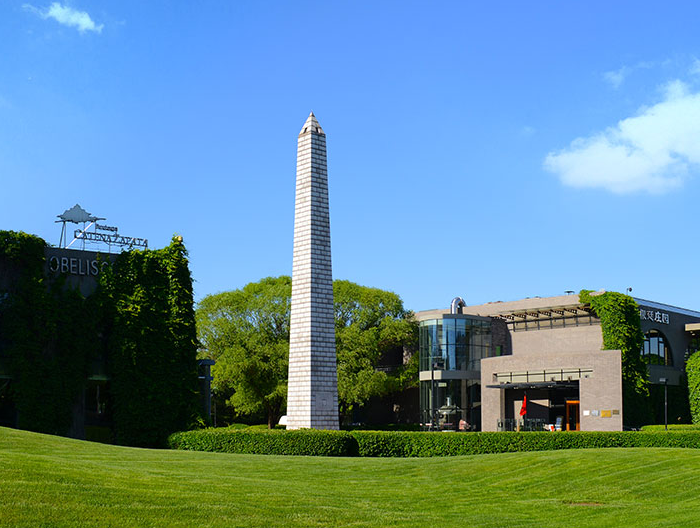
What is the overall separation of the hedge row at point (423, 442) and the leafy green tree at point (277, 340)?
87.1ft

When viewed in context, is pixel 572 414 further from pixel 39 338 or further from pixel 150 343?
pixel 39 338

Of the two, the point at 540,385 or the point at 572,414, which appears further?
the point at 572,414

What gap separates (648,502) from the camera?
1911cm

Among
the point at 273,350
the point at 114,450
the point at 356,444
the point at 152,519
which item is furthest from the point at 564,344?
the point at 152,519

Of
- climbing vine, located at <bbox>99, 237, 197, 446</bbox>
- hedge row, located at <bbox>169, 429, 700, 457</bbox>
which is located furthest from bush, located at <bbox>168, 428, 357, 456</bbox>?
climbing vine, located at <bbox>99, 237, 197, 446</bbox>

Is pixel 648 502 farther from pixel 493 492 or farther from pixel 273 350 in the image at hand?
pixel 273 350

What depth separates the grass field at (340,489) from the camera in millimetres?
13672

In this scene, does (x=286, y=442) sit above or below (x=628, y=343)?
below

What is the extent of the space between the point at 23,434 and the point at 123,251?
16757 millimetres

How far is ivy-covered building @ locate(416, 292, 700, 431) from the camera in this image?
50562 mm

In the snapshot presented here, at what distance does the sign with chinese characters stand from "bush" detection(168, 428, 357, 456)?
29908 millimetres

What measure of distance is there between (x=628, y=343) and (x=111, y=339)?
3146 cm

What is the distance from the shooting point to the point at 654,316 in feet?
190

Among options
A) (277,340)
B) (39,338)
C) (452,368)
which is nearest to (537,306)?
(452,368)
